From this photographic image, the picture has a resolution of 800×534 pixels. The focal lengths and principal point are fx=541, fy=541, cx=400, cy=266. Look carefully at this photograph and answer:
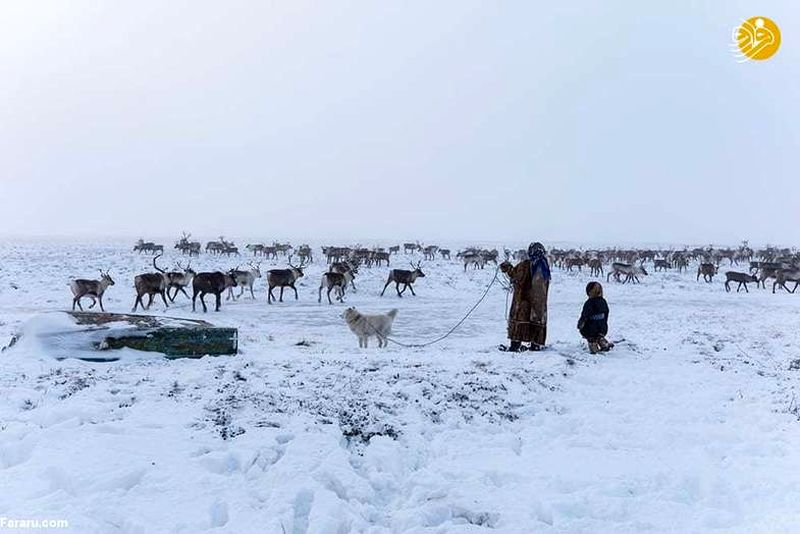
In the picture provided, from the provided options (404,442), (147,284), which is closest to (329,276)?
(147,284)

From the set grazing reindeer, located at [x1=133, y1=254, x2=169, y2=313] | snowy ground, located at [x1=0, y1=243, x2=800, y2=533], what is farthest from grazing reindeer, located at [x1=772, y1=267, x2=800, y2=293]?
grazing reindeer, located at [x1=133, y1=254, x2=169, y2=313]

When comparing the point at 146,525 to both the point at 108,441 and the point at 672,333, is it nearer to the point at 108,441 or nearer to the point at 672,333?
the point at 108,441

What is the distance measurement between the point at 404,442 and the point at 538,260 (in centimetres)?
540

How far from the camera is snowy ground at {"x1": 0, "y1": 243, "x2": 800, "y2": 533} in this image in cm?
439

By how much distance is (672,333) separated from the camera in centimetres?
1321

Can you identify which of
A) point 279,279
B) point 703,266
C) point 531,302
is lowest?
point 279,279

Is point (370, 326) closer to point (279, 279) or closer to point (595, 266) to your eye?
point (279, 279)

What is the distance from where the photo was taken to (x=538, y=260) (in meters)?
10.1

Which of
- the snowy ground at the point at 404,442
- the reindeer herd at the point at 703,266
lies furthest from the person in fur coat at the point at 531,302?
the reindeer herd at the point at 703,266

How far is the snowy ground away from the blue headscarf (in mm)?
1439

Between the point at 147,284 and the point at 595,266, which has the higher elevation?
the point at 595,266

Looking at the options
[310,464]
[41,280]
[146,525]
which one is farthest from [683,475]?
[41,280]

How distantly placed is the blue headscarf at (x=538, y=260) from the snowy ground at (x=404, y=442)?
1439 mm

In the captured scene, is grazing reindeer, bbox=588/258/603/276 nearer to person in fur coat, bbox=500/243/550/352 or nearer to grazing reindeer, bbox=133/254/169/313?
grazing reindeer, bbox=133/254/169/313
